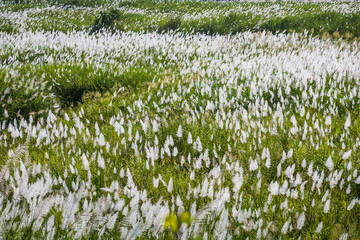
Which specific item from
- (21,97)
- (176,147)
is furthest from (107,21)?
(176,147)

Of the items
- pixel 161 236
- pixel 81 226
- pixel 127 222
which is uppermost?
pixel 127 222

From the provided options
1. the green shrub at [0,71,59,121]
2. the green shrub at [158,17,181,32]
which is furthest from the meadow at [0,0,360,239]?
the green shrub at [158,17,181,32]

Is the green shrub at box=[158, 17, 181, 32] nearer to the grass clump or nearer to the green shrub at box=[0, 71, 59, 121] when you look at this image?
the grass clump

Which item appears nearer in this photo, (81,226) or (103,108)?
(81,226)

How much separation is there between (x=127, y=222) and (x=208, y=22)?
13.4 meters

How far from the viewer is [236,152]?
8.15 ft

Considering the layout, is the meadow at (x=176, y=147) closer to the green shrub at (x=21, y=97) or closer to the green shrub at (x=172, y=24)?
the green shrub at (x=21, y=97)

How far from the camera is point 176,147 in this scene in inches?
83.3

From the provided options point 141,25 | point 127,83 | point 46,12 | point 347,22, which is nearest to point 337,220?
point 127,83

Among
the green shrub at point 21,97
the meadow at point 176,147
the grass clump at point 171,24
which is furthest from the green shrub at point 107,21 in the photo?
the green shrub at point 21,97

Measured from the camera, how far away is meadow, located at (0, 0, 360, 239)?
1.43 metres

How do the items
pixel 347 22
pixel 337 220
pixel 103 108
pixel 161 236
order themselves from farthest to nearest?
pixel 347 22, pixel 103 108, pixel 337 220, pixel 161 236

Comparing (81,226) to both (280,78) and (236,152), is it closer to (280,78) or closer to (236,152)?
(236,152)

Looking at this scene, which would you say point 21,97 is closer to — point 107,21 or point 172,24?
point 107,21
